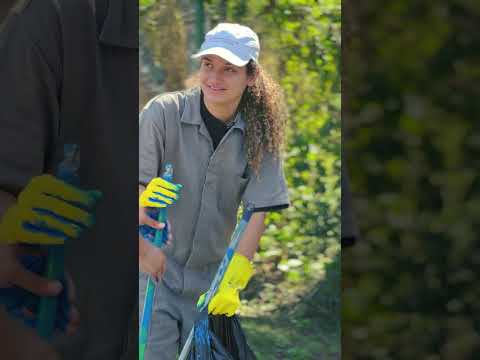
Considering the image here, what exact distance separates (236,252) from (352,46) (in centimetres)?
101

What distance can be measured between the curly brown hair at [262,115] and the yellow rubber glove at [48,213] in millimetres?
404

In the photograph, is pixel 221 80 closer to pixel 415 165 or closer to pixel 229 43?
pixel 229 43

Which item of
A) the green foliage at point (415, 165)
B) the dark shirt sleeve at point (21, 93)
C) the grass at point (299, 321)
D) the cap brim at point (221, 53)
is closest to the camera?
the dark shirt sleeve at point (21, 93)

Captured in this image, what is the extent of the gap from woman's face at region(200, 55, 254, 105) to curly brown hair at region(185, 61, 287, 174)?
17mm

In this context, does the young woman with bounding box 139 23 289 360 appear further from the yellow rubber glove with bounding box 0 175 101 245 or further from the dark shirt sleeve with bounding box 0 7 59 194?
the dark shirt sleeve with bounding box 0 7 59 194

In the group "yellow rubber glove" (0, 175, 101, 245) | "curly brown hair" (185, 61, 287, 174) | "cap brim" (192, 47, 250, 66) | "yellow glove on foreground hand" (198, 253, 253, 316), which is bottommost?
"yellow glove on foreground hand" (198, 253, 253, 316)

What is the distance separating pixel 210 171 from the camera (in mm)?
2395

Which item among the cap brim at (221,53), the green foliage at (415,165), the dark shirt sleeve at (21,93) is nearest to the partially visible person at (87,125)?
the dark shirt sleeve at (21,93)

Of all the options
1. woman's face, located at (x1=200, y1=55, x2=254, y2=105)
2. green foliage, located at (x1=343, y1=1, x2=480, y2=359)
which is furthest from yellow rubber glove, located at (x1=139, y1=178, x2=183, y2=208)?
green foliage, located at (x1=343, y1=1, x2=480, y2=359)

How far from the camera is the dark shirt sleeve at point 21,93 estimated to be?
7.38 ft

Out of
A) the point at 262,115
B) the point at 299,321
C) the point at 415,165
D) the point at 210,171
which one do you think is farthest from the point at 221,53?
the point at 415,165

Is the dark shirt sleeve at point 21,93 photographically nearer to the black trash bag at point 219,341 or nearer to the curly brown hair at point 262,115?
the curly brown hair at point 262,115

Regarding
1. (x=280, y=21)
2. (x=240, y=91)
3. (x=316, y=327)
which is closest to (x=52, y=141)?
(x=240, y=91)

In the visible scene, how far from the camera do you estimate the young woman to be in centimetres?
237
